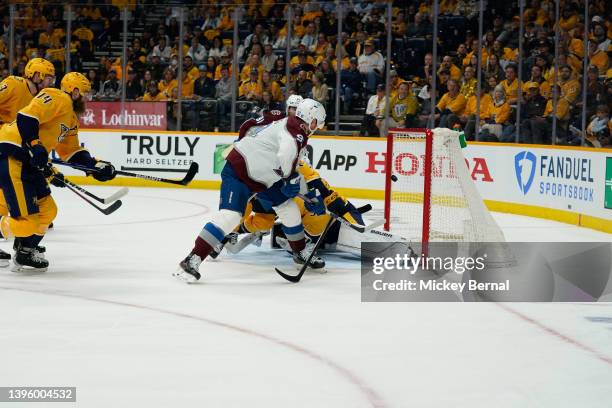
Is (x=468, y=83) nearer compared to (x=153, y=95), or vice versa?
(x=468, y=83)

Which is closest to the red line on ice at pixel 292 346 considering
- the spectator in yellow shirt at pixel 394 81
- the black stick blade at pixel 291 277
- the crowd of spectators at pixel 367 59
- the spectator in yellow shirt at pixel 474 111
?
Result: the black stick blade at pixel 291 277

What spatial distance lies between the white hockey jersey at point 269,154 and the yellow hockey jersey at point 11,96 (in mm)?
2024

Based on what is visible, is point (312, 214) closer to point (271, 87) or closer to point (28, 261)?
point (28, 261)

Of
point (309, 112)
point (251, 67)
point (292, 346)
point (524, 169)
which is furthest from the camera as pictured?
point (251, 67)

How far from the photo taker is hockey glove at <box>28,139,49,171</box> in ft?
18.1

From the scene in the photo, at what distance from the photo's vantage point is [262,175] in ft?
18.5

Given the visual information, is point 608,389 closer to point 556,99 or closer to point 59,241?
point 59,241

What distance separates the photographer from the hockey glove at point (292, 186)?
572 cm

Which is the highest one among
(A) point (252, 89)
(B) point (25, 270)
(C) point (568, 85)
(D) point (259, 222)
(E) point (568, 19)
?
(E) point (568, 19)

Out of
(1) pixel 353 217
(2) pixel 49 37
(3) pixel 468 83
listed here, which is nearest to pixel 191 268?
(1) pixel 353 217

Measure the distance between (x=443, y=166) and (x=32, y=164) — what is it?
2.83 meters

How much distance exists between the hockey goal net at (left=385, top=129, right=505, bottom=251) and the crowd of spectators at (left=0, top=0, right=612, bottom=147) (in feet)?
9.23

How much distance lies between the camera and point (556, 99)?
10.4 meters

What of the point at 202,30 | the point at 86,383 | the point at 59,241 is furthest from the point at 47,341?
the point at 202,30
